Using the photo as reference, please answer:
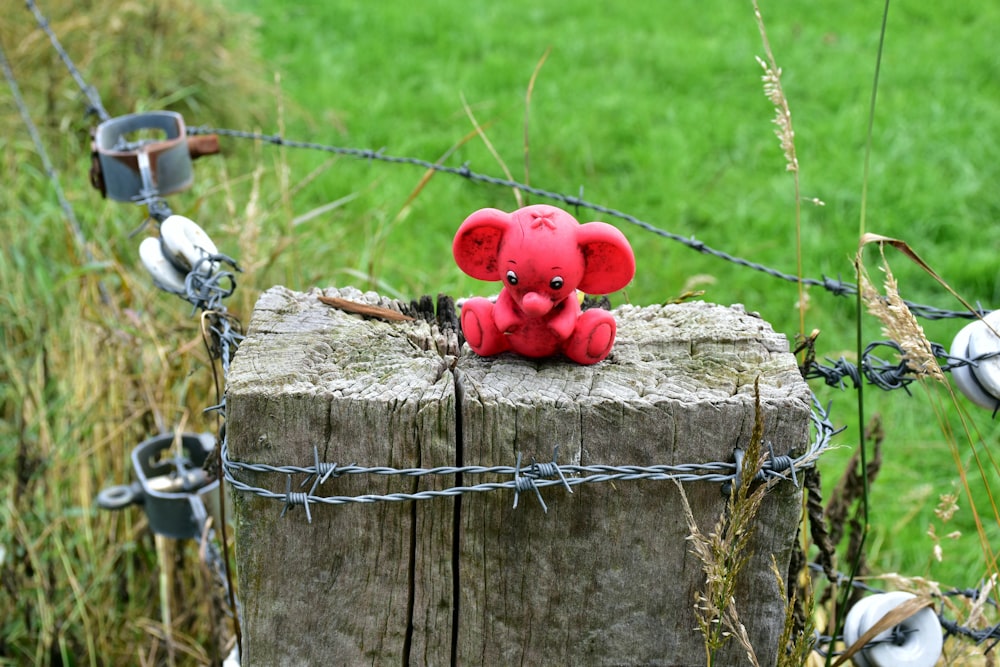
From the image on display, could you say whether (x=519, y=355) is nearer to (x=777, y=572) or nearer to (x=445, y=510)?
(x=445, y=510)

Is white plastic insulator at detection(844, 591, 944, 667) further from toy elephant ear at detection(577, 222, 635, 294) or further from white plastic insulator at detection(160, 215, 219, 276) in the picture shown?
white plastic insulator at detection(160, 215, 219, 276)

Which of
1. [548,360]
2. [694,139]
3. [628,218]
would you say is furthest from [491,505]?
[694,139]

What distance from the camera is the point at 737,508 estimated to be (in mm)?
1539

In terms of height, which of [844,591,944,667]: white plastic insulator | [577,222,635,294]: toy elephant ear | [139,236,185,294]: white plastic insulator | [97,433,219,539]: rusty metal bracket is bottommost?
[97,433,219,539]: rusty metal bracket

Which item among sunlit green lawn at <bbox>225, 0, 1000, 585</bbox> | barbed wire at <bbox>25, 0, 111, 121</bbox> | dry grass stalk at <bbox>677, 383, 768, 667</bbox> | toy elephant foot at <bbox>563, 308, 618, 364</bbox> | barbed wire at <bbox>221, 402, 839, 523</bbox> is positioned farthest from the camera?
sunlit green lawn at <bbox>225, 0, 1000, 585</bbox>

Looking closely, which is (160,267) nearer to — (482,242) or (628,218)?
(482,242)

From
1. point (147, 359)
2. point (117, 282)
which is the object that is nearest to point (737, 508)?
point (147, 359)

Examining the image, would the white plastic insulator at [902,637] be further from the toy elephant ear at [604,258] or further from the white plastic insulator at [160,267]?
the white plastic insulator at [160,267]

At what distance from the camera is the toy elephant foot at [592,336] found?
1.70 m

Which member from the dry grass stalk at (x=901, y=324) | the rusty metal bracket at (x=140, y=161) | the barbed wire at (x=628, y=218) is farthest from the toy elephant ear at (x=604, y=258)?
the rusty metal bracket at (x=140, y=161)

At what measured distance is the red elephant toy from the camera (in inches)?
65.3

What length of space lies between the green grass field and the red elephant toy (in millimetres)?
1108

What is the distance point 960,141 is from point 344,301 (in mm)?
5449

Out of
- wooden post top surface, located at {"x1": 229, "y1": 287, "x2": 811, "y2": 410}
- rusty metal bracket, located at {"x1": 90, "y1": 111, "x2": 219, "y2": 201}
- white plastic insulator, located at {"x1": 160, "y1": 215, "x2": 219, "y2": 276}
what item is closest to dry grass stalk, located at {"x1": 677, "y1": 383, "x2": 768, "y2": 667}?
wooden post top surface, located at {"x1": 229, "y1": 287, "x2": 811, "y2": 410}
